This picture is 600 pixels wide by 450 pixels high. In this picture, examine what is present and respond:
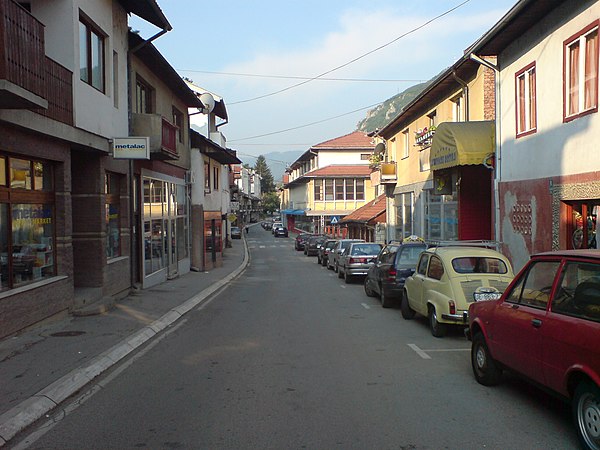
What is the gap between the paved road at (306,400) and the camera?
17.7 feet

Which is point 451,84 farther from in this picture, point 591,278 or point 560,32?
point 591,278

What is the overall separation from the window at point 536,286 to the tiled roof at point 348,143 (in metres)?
58.3

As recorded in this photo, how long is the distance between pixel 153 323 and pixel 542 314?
8206 mm

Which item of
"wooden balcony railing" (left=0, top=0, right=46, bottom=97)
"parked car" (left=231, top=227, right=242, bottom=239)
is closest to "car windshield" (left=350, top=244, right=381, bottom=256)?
"wooden balcony railing" (left=0, top=0, right=46, bottom=97)

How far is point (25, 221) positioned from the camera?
419 inches

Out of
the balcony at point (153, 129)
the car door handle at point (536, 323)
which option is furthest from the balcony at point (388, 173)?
the car door handle at point (536, 323)

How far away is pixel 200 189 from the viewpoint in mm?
27750

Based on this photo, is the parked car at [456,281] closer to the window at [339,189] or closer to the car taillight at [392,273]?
the car taillight at [392,273]

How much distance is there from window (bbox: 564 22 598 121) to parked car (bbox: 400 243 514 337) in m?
3.35

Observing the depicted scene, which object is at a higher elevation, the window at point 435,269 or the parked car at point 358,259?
the window at point 435,269

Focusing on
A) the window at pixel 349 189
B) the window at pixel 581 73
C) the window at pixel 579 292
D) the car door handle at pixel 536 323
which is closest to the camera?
the window at pixel 579 292

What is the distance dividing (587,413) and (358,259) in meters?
18.2

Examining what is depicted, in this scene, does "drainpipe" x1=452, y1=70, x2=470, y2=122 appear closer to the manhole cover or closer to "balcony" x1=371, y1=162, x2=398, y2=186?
"balcony" x1=371, y1=162, x2=398, y2=186

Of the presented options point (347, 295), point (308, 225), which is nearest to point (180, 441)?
point (347, 295)
